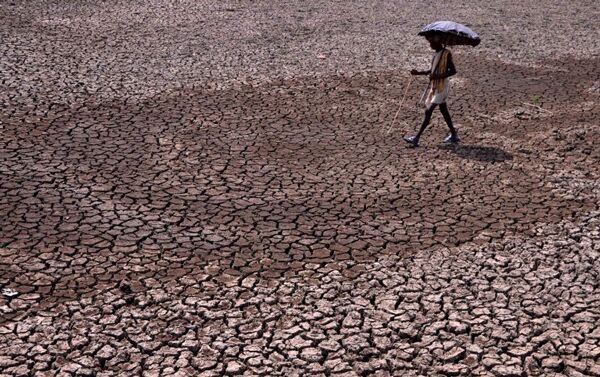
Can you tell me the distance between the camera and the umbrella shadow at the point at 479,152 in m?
10.8

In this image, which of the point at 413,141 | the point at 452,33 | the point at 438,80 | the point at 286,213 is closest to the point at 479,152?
the point at 413,141

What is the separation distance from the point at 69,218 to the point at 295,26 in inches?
435

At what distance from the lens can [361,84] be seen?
14.1 meters

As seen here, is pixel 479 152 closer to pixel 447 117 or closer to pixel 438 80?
pixel 447 117

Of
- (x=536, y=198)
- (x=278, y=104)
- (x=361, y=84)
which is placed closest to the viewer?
(x=536, y=198)

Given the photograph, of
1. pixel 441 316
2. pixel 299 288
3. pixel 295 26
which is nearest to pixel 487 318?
pixel 441 316

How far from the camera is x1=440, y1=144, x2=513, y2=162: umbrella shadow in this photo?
10758 mm

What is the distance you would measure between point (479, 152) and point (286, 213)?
11.8ft

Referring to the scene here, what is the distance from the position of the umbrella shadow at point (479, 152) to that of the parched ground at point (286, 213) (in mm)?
43

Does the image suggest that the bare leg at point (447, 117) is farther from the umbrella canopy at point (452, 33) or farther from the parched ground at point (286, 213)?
the umbrella canopy at point (452, 33)

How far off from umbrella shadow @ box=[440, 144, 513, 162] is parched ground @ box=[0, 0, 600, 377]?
0.04m

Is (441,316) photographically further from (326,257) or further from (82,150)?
(82,150)

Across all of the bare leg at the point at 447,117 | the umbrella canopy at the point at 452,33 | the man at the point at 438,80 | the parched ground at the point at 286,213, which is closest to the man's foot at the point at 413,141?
the man at the point at 438,80

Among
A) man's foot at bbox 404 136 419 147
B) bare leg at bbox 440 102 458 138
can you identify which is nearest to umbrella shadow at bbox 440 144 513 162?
bare leg at bbox 440 102 458 138
